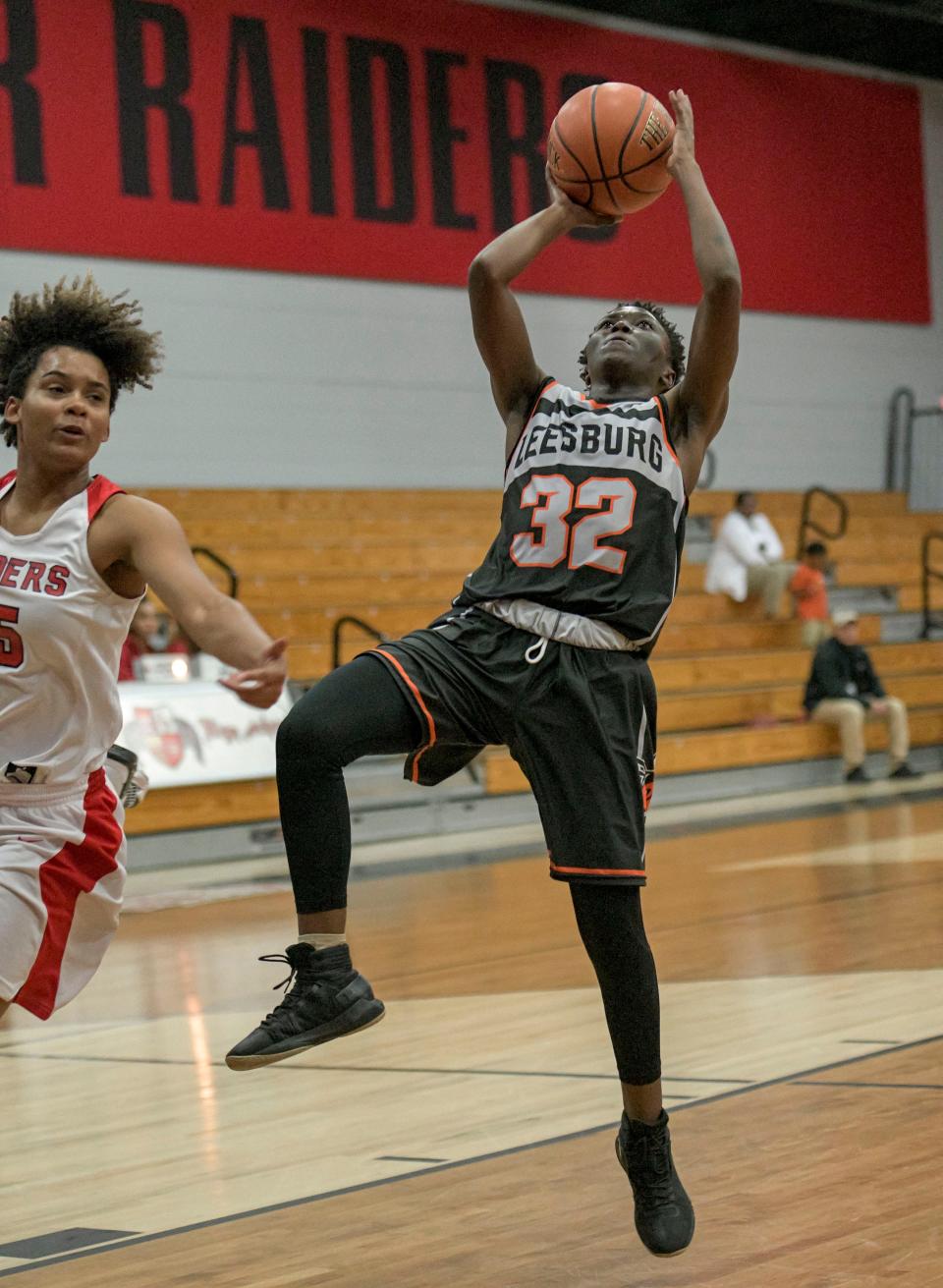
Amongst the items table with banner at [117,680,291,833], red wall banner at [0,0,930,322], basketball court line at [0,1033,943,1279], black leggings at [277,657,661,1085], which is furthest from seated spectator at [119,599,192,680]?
black leggings at [277,657,661,1085]

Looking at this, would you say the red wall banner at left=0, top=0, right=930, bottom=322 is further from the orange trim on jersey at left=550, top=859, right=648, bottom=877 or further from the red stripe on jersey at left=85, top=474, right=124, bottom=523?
the orange trim on jersey at left=550, top=859, right=648, bottom=877

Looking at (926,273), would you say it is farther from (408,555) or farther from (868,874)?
(868,874)

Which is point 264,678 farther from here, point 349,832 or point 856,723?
point 856,723

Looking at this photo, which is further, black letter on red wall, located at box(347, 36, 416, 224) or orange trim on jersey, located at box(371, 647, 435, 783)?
black letter on red wall, located at box(347, 36, 416, 224)

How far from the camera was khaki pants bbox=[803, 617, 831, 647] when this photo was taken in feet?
48.8

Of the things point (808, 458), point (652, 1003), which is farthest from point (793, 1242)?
point (808, 458)

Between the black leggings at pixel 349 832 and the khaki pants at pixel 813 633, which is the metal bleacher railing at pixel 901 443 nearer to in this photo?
the khaki pants at pixel 813 633

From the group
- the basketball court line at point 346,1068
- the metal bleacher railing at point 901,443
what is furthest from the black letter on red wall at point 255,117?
the basketball court line at point 346,1068

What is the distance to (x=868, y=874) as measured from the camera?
8562 millimetres

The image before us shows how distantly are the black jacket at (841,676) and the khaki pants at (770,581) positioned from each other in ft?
3.57

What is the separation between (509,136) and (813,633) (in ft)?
15.8

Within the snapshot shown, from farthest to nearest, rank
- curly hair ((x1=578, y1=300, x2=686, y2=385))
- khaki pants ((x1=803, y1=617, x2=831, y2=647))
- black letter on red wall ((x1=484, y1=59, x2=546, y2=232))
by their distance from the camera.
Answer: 1. black letter on red wall ((x1=484, y1=59, x2=546, y2=232))
2. khaki pants ((x1=803, y1=617, x2=831, y2=647))
3. curly hair ((x1=578, y1=300, x2=686, y2=385))

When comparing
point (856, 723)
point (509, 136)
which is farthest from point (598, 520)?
point (509, 136)

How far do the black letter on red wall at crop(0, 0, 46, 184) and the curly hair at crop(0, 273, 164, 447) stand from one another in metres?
9.89
